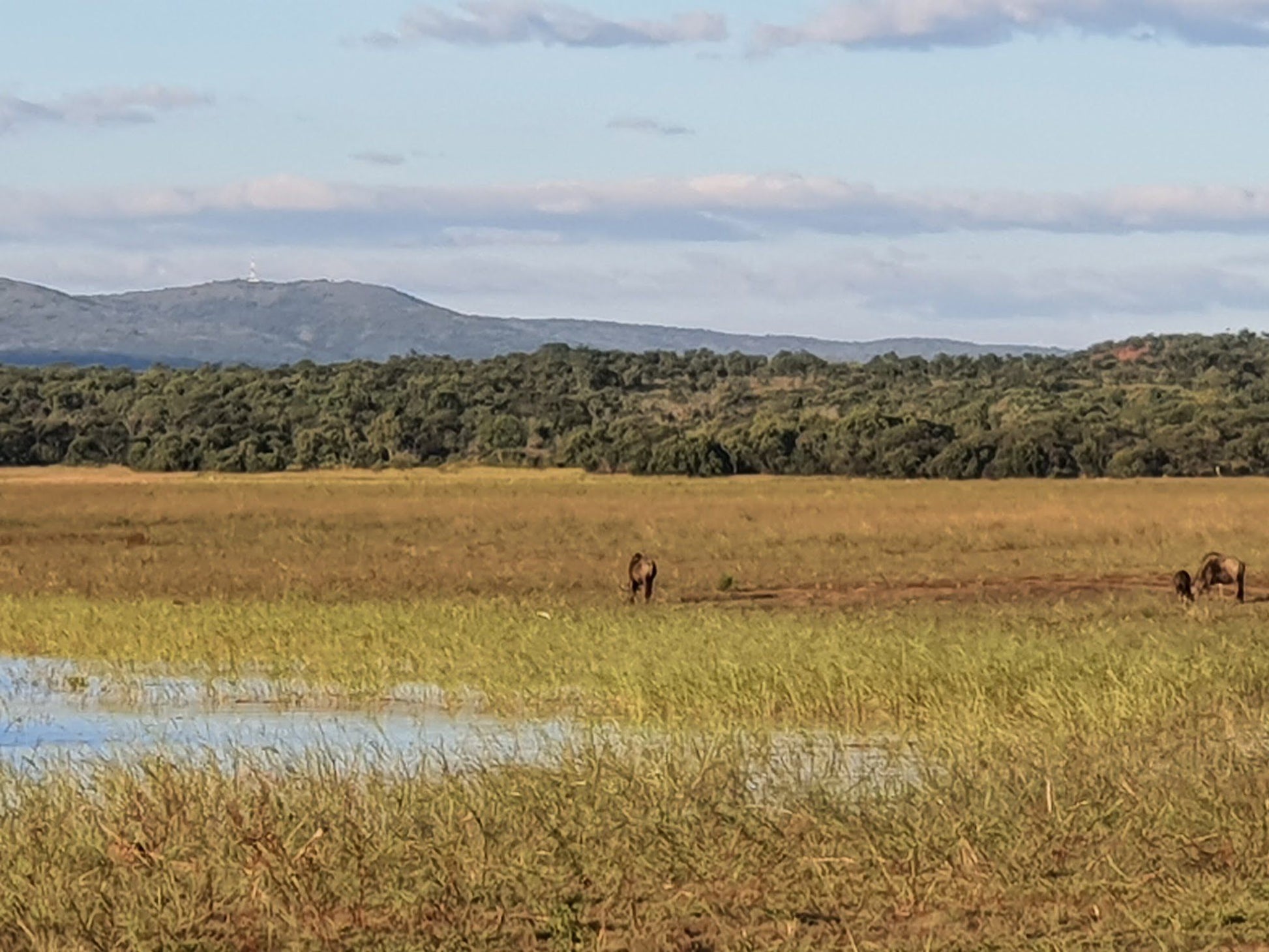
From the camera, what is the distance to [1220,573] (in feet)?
67.2

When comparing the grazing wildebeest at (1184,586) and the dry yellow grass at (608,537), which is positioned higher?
the grazing wildebeest at (1184,586)

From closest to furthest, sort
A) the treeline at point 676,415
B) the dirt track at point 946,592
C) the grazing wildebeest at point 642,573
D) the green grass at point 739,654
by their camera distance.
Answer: the green grass at point 739,654, the grazing wildebeest at point 642,573, the dirt track at point 946,592, the treeline at point 676,415

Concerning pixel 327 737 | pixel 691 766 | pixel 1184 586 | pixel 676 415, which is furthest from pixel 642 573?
pixel 676 415

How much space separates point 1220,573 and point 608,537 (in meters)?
12.6

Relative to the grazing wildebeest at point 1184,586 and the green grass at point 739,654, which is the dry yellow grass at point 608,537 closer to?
the grazing wildebeest at point 1184,586

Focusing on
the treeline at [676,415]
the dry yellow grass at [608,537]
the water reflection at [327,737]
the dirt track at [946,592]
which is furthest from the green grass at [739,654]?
the treeline at [676,415]

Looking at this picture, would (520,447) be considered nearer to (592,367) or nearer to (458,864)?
(592,367)

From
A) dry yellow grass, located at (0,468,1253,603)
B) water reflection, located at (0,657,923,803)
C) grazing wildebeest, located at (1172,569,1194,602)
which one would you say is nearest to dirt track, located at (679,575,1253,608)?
dry yellow grass, located at (0,468,1253,603)

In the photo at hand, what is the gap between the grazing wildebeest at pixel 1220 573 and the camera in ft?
67.0

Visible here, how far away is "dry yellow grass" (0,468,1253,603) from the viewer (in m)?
23.9

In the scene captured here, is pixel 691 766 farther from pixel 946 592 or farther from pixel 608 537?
pixel 608 537

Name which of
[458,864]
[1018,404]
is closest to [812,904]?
[458,864]

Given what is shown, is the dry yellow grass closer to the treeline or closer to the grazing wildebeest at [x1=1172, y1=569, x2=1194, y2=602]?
the grazing wildebeest at [x1=1172, y1=569, x2=1194, y2=602]

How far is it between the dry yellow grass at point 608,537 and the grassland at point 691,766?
19cm
